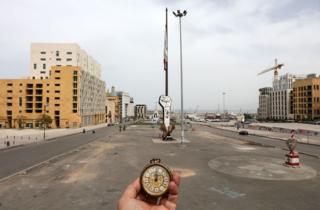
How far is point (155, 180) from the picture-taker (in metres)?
4.16

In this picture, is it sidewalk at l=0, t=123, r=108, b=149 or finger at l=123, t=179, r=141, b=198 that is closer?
finger at l=123, t=179, r=141, b=198

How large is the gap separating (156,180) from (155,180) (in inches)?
0.7

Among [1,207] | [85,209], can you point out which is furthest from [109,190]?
[1,207]

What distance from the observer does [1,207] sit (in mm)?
12562

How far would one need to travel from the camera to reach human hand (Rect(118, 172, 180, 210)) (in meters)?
3.78

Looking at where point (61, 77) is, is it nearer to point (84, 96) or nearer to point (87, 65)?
point (84, 96)

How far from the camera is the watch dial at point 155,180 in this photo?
159 inches

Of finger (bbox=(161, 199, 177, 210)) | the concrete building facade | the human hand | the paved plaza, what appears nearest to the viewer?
the human hand

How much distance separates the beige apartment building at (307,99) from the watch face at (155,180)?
138473mm

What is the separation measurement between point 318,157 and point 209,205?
21076 millimetres

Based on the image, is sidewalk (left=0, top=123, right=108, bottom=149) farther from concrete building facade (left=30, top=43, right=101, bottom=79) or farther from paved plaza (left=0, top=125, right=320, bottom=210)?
concrete building facade (left=30, top=43, right=101, bottom=79)

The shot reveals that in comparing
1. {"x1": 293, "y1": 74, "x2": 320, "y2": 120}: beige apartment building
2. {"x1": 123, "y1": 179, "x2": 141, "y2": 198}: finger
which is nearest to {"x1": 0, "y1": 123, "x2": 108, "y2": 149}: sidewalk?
{"x1": 123, "y1": 179, "x2": 141, "y2": 198}: finger

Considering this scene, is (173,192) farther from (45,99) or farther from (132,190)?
(45,99)

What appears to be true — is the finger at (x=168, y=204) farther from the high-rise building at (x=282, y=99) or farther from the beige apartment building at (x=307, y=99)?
the high-rise building at (x=282, y=99)
